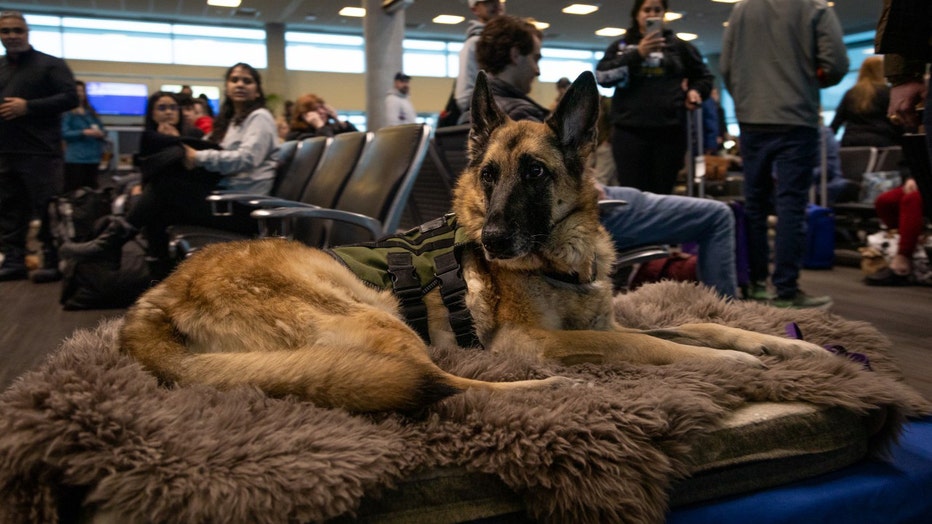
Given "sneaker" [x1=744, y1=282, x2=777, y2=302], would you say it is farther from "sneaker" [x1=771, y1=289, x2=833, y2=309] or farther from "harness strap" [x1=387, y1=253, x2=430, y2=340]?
"harness strap" [x1=387, y1=253, x2=430, y2=340]

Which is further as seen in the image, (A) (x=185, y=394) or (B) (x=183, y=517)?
(A) (x=185, y=394)

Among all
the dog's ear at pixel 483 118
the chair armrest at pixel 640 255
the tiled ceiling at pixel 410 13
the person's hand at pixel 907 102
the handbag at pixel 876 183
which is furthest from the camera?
the tiled ceiling at pixel 410 13

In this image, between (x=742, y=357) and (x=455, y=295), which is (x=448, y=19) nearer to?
(x=455, y=295)

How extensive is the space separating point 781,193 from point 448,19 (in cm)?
1488

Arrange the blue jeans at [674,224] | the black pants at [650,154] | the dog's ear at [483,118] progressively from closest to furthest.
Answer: the dog's ear at [483,118] → the blue jeans at [674,224] → the black pants at [650,154]

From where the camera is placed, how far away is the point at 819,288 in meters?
5.40

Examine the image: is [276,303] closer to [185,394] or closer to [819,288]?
[185,394]

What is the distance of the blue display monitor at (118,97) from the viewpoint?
575 inches

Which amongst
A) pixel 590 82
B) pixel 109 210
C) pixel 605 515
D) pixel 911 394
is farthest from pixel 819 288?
pixel 109 210

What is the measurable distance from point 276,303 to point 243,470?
528mm

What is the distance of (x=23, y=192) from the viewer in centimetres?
608

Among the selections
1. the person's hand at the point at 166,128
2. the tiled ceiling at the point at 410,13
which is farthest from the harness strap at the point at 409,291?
the tiled ceiling at the point at 410,13

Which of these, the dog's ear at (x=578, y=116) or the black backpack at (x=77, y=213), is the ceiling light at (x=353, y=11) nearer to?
the black backpack at (x=77, y=213)

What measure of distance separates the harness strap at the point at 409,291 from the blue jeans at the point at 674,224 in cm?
121
